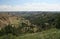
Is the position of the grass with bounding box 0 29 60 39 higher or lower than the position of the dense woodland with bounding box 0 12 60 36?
lower

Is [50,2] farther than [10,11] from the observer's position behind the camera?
Yes

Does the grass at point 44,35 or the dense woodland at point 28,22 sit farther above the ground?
the dense woodland at point 28,22

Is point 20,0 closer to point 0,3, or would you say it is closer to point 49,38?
point 0,3

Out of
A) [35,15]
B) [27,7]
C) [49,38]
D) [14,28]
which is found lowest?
[49,38]

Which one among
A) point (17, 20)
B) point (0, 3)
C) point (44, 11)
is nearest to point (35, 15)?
point (44, 11)

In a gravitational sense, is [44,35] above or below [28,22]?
below

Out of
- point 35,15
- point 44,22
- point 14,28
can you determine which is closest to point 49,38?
point 44,22

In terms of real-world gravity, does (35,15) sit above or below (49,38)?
above
